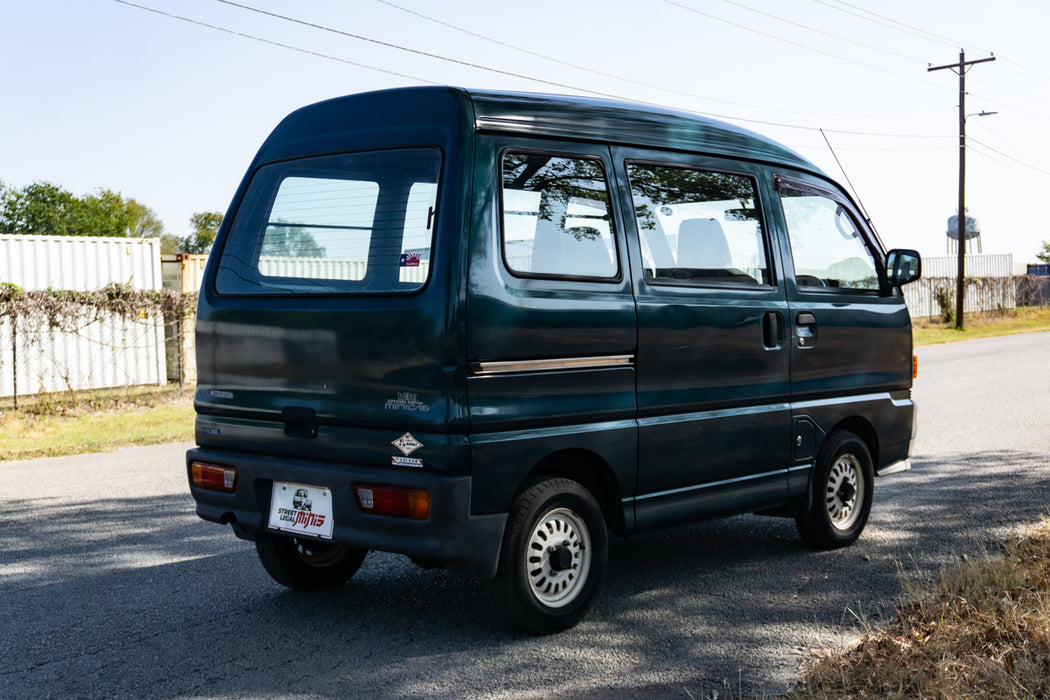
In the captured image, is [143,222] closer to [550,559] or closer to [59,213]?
[59,213]

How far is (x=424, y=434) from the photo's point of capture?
417 cm

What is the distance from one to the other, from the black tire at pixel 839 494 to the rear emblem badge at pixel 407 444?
2.71 meters

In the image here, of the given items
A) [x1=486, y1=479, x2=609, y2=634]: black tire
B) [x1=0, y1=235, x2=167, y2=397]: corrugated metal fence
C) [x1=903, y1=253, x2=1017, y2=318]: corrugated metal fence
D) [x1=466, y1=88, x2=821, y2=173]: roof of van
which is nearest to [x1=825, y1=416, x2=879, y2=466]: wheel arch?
[x1=466, y1=88, x2=821, y2=173]: roof of van

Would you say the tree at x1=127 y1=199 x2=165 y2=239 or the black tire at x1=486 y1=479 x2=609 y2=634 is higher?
the tree at x1=127 y1=199 x2=165 y2=239

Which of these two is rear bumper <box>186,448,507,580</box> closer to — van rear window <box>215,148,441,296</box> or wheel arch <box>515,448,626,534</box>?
wheel arch <box>515,448,626,534</box>

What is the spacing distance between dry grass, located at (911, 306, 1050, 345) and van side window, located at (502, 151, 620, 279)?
24.7 meters

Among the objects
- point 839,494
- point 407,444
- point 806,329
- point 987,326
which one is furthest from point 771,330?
point 987,326

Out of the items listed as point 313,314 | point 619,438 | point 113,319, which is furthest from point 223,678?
point 113,319

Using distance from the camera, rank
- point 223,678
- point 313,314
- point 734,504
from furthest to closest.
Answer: point 734,504, point 313,314, point 223,678

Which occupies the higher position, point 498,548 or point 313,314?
point 313,314

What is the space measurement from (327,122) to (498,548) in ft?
6.78

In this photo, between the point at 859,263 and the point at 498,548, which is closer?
the point at 498,548

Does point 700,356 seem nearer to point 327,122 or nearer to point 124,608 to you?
point 327,122

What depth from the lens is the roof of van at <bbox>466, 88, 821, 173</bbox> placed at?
4508mm
